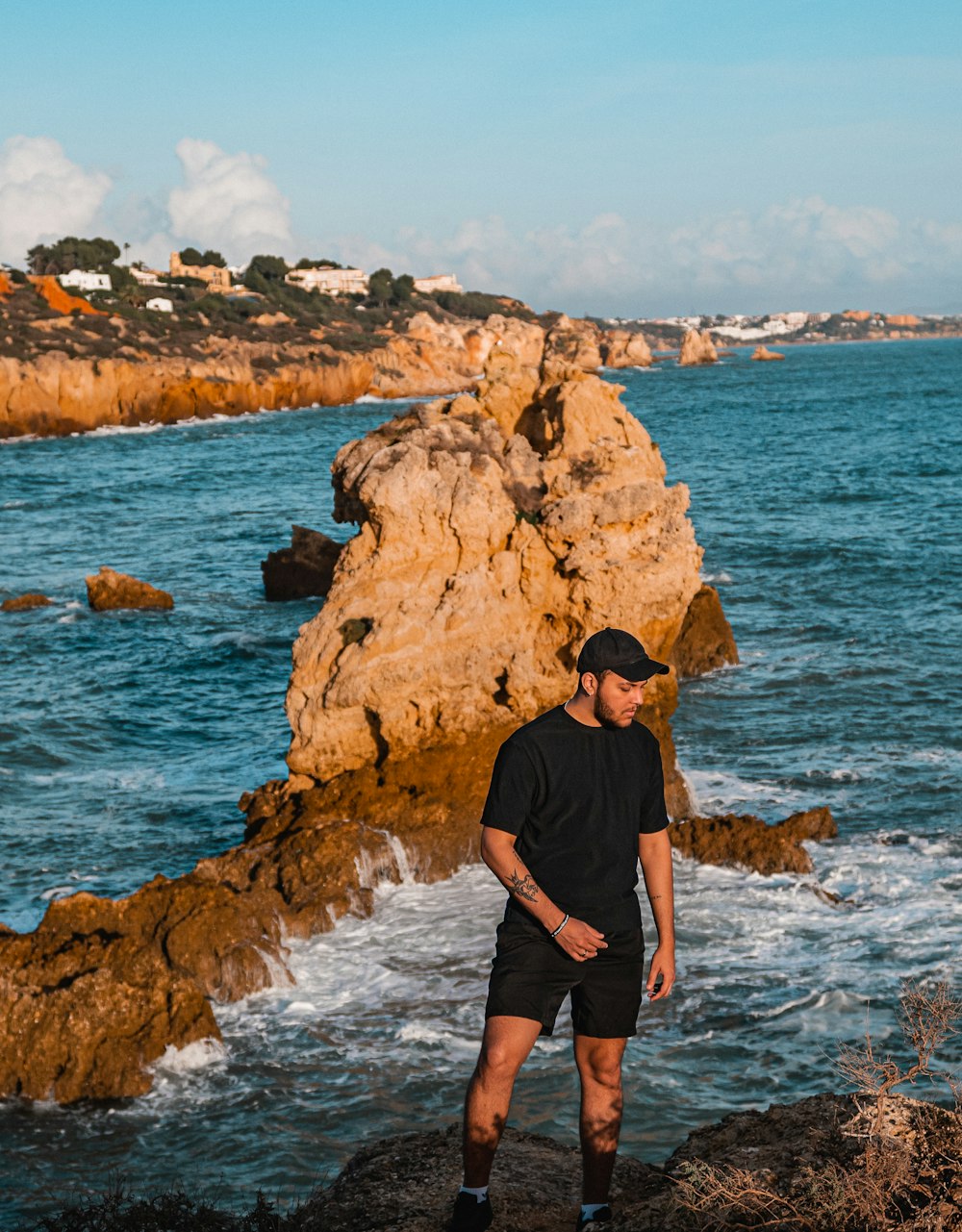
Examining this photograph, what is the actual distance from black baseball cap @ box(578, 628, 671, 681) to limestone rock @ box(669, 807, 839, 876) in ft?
22.3

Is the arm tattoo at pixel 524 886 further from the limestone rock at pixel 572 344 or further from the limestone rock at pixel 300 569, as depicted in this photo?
the limestone rock at pixel 572 344

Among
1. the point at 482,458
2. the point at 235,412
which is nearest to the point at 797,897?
the point at 482,458

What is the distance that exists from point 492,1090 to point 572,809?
40.1 inches

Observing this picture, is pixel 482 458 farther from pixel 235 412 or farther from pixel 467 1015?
pixel 235 412

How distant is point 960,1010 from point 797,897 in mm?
2201

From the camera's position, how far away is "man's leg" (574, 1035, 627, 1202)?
444 centimetres

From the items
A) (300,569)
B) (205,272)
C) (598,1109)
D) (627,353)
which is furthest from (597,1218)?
(205,272)

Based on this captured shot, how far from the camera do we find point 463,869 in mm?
10883

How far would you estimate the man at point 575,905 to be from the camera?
435cm

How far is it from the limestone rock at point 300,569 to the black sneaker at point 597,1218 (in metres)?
20.2

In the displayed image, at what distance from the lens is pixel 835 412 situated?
67312 millimetres

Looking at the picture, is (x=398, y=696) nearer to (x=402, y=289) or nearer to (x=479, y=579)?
(x=479, y=579)

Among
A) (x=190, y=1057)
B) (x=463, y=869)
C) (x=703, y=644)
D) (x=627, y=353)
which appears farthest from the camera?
(x=627, y=353)

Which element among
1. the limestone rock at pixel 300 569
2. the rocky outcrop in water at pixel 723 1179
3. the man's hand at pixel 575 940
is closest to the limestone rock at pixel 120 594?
the limestone rock at pixel 300 569
